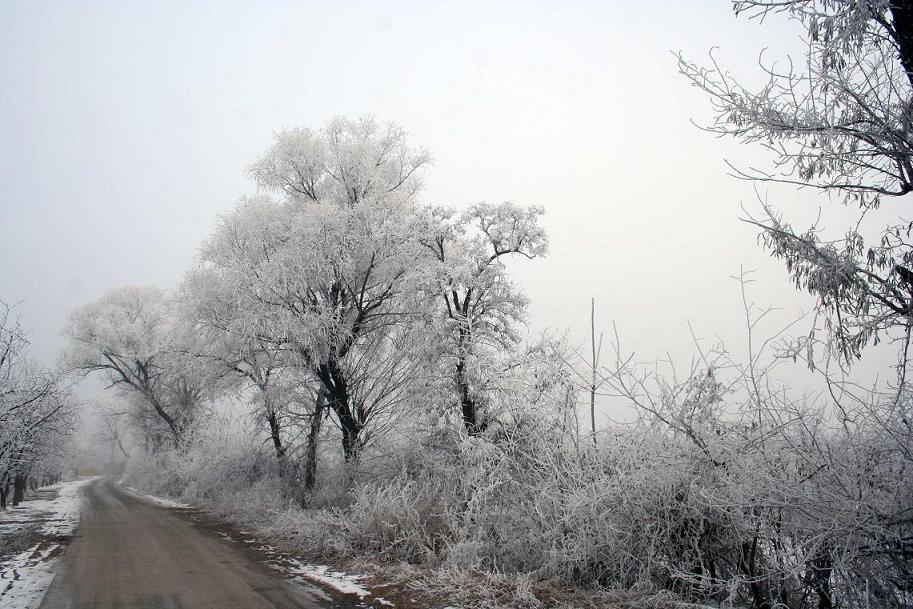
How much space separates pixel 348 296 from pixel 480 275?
4598mm

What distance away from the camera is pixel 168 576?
24.7 feet

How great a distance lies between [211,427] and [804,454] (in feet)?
83.2

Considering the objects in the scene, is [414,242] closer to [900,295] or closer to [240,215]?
[240,215]

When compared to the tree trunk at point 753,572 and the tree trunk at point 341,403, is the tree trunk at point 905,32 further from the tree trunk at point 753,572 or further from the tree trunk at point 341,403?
the tree trunk at point 341,403

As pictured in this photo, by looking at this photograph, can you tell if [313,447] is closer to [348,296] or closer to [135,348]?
[348,296]

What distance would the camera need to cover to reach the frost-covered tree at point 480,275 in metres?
11.2

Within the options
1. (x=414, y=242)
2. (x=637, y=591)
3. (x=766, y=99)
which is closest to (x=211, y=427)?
(x=414, y=242)

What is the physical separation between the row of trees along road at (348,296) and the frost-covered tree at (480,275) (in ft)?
0.09

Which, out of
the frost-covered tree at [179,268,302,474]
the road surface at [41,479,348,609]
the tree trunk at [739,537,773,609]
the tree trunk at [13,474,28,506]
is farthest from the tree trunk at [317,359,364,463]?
the tree trunk at [13,474,28,506]

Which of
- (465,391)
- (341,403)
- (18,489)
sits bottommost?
(18,489)

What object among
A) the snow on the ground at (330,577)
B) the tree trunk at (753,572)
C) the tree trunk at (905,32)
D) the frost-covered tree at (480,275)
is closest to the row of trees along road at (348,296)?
the frost-covered tree at (480,275)

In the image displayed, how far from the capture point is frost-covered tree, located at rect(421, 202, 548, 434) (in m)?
11.2

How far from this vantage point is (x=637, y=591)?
530 cm

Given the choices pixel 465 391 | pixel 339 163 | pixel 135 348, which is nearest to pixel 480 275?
pixel 465 391
